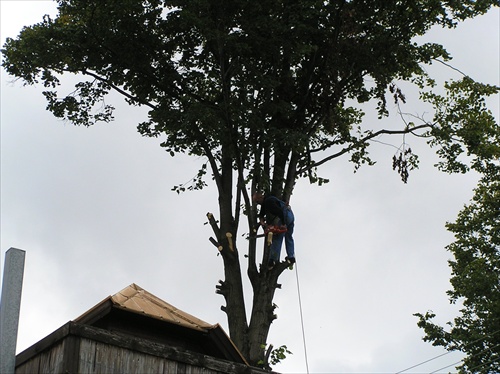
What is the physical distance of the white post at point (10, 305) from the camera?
11664 mm

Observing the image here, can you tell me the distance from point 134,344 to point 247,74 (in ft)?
22.6

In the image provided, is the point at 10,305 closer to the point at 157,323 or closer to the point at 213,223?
the point at 157,323

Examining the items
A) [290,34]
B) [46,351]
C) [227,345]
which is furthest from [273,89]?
[46,351]

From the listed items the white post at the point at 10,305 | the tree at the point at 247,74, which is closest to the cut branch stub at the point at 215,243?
the tree at the point at 247,74

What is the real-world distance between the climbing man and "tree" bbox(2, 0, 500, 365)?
0.55 ft

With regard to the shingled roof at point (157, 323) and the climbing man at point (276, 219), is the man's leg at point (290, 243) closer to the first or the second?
the climbing man at point (276, 219)

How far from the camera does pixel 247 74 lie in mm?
18156

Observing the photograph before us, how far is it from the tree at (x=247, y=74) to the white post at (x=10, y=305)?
19.4 feet

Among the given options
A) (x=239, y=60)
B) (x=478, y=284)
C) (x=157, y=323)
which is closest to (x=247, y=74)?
(x=239, y=60)

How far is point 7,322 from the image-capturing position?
11641 mm

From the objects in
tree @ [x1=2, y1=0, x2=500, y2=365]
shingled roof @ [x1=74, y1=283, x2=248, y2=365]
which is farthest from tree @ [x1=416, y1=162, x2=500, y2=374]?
shingled roof @ [x1=74, y1=283, x2=248, y2=365]

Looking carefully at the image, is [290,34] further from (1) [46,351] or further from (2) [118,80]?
(1) [46,351]

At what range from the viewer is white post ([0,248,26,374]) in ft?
38.3

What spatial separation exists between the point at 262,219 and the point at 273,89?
7.51 feet
